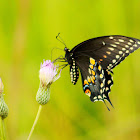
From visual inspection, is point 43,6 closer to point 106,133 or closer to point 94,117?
point 94,117

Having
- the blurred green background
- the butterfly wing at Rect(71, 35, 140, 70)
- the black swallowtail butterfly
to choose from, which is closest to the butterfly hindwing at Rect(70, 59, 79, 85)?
the black swallowtail butterfly

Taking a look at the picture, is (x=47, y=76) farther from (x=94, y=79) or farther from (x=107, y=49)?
(x=107, y=49)

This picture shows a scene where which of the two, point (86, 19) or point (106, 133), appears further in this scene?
point (86, 19)

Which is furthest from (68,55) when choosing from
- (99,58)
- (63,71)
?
(63,71)

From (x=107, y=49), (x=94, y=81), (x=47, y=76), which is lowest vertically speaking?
(x=94, y=81)

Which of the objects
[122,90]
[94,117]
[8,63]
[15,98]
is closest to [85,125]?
[94,117]

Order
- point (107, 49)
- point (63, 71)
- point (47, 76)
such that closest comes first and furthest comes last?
point (47, 76)
point (107, 49)
point (63, 71)
